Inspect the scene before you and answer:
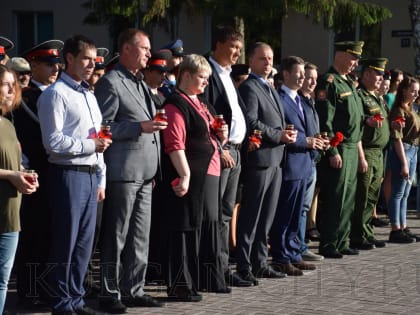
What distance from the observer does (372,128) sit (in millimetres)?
9750

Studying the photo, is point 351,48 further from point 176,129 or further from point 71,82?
point 71,82

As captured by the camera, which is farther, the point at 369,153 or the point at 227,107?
the point at 369,153

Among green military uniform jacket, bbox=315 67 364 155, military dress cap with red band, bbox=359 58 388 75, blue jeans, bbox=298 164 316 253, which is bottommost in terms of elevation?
blue jeans, bbox=298 164 316 253

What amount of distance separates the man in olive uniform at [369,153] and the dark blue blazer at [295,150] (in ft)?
4.33

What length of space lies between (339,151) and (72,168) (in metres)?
3.85

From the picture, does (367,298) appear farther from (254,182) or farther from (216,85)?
(216,85)

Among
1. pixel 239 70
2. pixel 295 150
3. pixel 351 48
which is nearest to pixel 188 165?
pixel 295 150

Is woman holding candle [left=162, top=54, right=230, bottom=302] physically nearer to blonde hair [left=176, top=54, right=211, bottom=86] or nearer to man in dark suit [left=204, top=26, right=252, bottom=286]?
blonde hair [left=176, top=54, right=211, bottom=86]

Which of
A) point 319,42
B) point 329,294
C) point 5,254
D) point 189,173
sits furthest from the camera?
point 319,42

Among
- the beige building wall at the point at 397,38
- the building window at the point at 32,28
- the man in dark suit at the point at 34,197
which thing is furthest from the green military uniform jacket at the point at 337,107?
the building window at the point at 32,28

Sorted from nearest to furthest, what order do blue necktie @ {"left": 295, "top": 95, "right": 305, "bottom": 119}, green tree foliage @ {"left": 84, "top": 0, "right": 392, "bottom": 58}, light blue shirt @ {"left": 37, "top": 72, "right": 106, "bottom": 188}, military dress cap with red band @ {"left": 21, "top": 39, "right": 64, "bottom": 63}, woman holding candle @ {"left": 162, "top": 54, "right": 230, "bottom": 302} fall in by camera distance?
1. light blue shirt @ {"left": 37, "top": 72, "right": 106, "bottom": 188}
2. military dress cap with red band @ {"left": 21, "top": 39, "right": 64, "bottom": 63}
3. woman holding candle @ {"left": 162, "top": 54, "right": 230, "bottom": 302}
4. blue necktie @ {"left": 295, "top": 95, "right": 305, "bottom": 119}
5. green tree foliage @ {"left": 84, "top": 0, "right": 392, "bottom": 58}

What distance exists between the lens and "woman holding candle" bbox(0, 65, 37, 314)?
5321 mm

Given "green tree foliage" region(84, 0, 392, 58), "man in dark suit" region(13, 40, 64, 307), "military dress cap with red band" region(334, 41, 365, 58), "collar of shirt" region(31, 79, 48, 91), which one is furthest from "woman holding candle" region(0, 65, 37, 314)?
"green tree foliage" region(84, 0, 392, 58)

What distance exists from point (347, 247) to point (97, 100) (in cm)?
405
